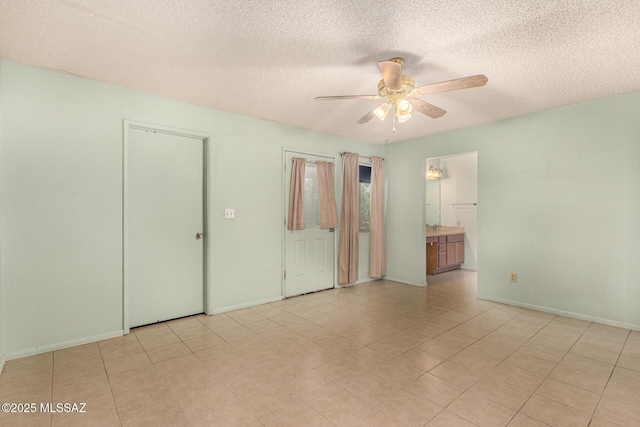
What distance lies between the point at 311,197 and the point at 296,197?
0.34 meters

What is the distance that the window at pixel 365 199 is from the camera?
17.3 ft

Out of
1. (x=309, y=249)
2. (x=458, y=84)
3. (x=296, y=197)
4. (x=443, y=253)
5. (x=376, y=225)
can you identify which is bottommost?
(x=443, y=253)

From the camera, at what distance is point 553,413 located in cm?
183

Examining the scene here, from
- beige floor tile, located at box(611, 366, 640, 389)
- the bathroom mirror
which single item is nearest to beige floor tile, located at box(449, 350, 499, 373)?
beige floor tile, located at box(611, 366, 640, 389)

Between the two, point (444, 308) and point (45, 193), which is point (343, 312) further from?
point (45, 193)

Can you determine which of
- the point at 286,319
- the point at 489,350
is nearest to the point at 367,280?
the point at 286,319

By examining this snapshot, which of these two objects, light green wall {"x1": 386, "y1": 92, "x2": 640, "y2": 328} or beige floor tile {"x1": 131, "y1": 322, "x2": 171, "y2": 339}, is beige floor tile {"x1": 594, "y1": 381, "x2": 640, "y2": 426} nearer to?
light green wall {"x1": 386, "y1": 92, "x2": 640, "y2": 328}

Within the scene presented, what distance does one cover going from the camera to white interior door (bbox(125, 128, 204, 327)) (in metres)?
3.13

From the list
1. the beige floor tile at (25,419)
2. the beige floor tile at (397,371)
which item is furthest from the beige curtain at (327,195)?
the beige floor tile at (25,419)

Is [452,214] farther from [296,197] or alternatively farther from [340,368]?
[340,368]

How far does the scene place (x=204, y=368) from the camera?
2367mm

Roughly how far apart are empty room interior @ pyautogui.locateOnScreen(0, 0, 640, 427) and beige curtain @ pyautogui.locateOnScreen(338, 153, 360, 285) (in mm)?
122

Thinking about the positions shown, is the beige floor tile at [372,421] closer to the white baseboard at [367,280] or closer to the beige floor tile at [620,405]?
the beige floor tile at [620,405]

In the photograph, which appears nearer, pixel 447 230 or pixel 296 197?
pixel 296 197
